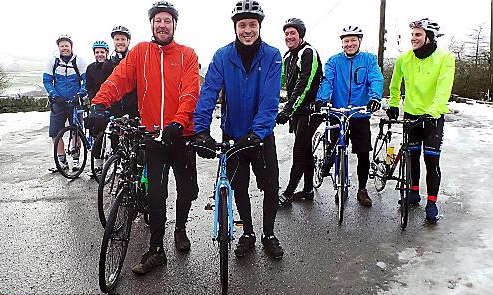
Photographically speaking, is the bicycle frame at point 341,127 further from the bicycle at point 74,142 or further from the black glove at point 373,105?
the bicycle at point 74,142

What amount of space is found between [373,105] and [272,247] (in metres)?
2.12

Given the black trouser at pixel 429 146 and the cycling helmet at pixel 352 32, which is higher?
the cycling helmet at pixel 352 32

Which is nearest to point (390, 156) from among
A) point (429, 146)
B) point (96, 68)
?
point (429, 146)

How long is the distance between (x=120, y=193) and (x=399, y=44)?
85.0ft

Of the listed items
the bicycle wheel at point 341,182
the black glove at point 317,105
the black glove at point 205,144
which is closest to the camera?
the black glove at point 205,144

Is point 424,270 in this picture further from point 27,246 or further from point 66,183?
point 66,183

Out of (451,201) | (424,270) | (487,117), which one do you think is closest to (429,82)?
(451,201)

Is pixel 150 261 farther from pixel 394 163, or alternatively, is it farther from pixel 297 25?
pixel 394 163

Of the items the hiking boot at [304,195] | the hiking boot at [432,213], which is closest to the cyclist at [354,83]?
the hiking boot at [304,195]

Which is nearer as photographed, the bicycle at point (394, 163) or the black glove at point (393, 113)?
the bicycle at point (394, 163)

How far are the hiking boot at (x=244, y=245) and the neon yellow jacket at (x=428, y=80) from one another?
2.42 meters

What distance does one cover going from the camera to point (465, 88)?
23328mm

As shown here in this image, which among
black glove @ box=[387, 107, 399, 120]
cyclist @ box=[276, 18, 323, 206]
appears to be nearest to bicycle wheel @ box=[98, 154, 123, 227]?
cyclist @ box=[276, 18, 323, 206]

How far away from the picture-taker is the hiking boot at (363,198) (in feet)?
19.4
